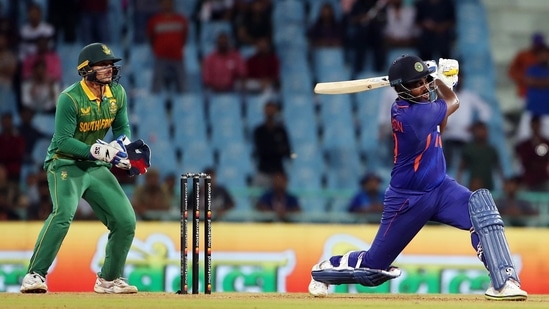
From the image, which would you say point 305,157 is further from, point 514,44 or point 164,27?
point 514,44

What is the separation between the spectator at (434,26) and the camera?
16.4 metres

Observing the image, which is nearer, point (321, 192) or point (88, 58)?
point (88, 58)

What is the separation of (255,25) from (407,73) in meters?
8.06

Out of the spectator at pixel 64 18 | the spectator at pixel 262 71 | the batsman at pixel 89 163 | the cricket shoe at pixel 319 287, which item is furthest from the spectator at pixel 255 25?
the cricket shoe at pixel 319 287

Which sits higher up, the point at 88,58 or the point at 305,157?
the point at 88,58

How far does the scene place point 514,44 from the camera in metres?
17.4

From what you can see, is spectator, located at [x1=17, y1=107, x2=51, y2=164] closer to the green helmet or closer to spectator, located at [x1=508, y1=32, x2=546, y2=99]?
the green helmet

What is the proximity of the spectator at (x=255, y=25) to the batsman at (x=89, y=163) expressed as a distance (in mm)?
7200

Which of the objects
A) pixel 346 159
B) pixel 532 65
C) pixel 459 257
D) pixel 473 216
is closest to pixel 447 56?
pixel 532 65

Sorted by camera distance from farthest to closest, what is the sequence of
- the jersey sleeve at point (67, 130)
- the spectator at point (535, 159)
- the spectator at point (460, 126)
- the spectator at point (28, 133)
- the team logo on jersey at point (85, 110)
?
the spectator at point (460, 126), the spectator at point (535, 159), the spectator at point (28, 133), the team logo on jersey at point (85, 110), the jersey sleeve at point (67, 130)

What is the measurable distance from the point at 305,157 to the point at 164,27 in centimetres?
274

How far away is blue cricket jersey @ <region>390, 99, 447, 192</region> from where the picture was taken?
8500 mm

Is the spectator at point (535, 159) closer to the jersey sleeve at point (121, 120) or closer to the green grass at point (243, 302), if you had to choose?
the green grass at point (243, 302)

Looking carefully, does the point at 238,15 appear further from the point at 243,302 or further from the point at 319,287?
the point at 243,302
